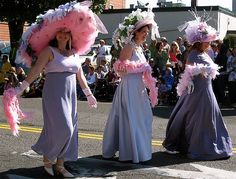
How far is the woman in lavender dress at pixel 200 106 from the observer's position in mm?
7488

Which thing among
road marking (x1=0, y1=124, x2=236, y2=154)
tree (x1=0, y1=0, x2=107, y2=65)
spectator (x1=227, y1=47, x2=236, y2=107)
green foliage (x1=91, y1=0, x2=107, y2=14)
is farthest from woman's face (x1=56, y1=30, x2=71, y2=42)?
green foliage (x1=91, y1=0, x2=107, y2=14)

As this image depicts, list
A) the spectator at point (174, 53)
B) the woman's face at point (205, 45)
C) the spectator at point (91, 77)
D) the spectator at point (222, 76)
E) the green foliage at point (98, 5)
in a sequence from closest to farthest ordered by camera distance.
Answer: the woman's face at point (205, 45) < the spectator at point (222, 76) < the spectator at point (174, 53) < the spectator at point (91, 77) < the green foliage at point (98, 5)

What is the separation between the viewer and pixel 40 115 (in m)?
12.1

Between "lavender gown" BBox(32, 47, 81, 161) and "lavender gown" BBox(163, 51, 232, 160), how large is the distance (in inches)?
84.4

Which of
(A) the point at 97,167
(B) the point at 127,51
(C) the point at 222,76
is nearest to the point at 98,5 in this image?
(C) the point at 222,76

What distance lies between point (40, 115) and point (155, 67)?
4.54 meters

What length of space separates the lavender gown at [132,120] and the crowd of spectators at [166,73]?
18.4ft

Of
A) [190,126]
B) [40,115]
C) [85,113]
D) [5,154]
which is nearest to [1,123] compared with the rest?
[40,115]

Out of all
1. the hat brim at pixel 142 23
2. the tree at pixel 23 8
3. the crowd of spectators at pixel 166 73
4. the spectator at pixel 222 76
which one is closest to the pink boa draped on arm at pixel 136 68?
the hat brim at pixel 142 23

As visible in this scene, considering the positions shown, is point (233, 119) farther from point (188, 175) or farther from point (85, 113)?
point (188, 175)

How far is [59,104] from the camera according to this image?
614 cm

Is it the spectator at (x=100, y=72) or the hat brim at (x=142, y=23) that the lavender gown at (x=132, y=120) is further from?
the spectator at (x=100, y=72)

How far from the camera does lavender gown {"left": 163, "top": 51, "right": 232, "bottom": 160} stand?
749cm

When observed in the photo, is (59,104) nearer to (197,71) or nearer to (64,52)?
(64,52)
